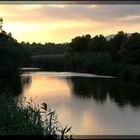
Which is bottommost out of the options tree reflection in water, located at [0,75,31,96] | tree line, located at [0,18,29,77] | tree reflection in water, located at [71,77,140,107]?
tree reflection in water, located at [71,77,140,107]

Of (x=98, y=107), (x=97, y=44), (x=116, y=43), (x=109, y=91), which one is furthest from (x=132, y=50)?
(x=98, y=107)

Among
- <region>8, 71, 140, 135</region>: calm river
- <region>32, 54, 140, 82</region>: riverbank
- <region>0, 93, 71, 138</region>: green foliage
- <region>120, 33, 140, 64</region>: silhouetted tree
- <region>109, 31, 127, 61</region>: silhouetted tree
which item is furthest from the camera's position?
<region>109, 31, 127, 61</region>: silhouetted tree

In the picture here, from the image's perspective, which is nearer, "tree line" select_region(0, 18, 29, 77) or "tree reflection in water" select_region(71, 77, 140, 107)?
"tree reflection in water" select_region(71, 77, 140, 107)

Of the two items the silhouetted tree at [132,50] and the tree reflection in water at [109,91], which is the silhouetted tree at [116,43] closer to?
the silhouetted tree at [132,50]

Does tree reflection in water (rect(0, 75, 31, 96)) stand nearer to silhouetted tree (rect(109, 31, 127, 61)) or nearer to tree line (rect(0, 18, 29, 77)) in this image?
tree line (rect(0, 18, 29, 77))

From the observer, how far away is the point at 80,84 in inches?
533

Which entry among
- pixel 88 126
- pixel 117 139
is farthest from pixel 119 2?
pixel 88 126

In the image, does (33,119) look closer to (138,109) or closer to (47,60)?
(138,109)

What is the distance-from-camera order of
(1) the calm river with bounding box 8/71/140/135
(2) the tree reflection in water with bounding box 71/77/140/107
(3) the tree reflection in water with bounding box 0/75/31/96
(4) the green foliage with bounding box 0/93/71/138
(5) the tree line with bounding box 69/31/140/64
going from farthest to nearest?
(5) the tree line with bounding box 69/31/140/64 < (2) the tree reflection in water with bounding box 71/77/140/107 < (3) the tree reflection in water with bounding box 0/75/31/96 < (1) the calm river with bounding box 8/71/140/135 < (4) the green foliage with bounding box 0/93/71/138

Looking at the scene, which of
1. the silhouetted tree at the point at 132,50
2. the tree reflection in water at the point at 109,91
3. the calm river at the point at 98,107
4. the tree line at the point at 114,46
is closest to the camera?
the calm river at the point at 98,107

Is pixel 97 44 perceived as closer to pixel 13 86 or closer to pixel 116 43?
pixel 116 43

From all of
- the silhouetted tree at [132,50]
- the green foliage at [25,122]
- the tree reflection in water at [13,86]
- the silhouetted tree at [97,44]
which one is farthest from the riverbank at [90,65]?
the green foliage at [25,122]

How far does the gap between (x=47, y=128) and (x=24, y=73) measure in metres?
16.3

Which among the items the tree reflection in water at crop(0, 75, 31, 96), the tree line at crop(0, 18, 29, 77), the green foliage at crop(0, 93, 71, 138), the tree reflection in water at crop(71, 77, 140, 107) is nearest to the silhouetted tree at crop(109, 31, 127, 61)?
the tree reflection in water at crop(71, 77, 140, 107)
